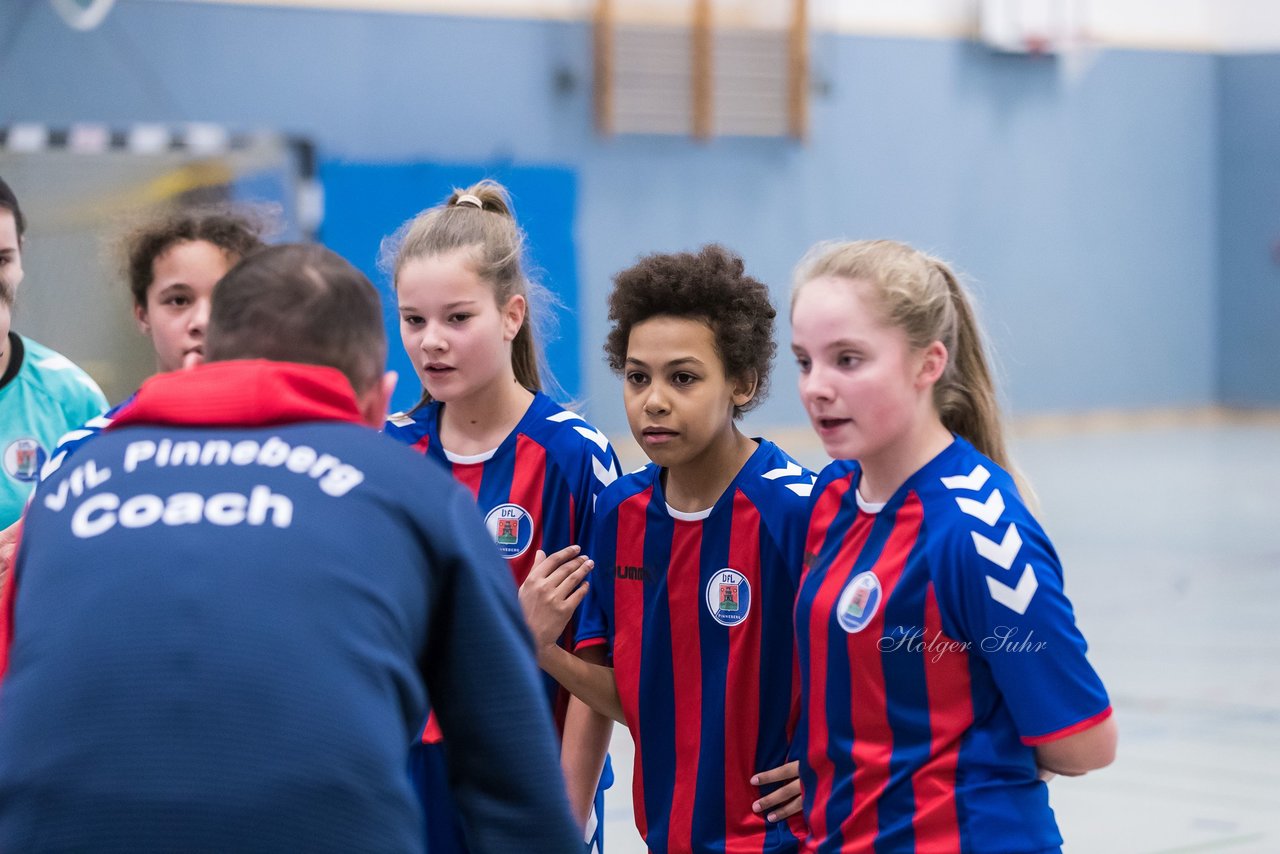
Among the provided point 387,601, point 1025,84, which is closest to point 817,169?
point 1025,84

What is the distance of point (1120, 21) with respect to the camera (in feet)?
52.1

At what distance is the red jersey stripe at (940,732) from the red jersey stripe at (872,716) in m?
0.05

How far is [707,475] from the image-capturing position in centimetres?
256

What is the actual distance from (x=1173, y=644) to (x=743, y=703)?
4.30 m

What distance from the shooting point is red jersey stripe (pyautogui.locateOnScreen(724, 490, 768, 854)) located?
2.45 meters

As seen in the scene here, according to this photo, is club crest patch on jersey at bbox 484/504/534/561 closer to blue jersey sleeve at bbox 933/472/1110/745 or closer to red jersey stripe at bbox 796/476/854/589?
red jersey stripe at bbox 796/476/854/589

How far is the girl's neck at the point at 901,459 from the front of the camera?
2.15 m

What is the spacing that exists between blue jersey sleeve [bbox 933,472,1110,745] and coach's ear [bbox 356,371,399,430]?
0.75 m

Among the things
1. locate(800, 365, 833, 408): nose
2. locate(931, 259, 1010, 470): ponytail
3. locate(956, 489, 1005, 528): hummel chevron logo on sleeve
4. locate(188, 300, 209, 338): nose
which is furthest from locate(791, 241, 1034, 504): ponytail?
locate(188, 300, 209, 338): nose

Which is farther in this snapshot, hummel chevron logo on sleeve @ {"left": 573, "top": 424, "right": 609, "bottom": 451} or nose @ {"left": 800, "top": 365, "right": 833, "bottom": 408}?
hummel chevron logo on sleeve @ {"left": 573, "top": 424, "right": 609, "bottom": 451}

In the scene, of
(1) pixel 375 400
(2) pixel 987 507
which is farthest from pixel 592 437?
(1) pixel 375 400

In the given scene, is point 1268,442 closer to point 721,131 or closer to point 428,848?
point 721,131

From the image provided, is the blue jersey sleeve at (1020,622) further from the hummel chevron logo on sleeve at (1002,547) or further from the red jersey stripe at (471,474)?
the red jersey stripe at (471,474)

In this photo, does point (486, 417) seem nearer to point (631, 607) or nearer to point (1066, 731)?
point (631, 607)
